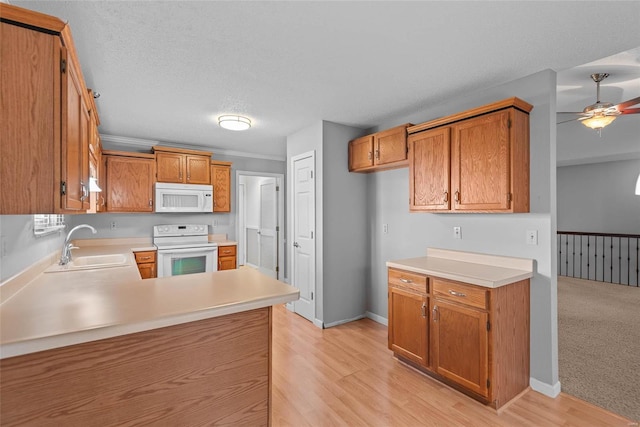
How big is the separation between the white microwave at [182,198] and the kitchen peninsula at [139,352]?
2.64m

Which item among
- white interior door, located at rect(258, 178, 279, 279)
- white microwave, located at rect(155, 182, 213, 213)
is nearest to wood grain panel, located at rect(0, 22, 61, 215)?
white microwave, located at rect(155, 182, 213, 213)

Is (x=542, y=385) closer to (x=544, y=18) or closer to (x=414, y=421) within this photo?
(x=414, y=421)

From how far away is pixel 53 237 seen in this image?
9.48 feet

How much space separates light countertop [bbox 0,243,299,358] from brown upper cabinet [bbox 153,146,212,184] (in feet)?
8.35

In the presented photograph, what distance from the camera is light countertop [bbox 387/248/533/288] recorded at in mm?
2191

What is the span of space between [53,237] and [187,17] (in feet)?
8.21

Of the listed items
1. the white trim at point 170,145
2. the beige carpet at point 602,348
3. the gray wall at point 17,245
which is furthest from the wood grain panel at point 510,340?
the white trim at point 170,145

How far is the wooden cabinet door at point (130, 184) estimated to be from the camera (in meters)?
4.17

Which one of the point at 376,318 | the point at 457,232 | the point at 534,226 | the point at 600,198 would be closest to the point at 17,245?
the point at 457,232

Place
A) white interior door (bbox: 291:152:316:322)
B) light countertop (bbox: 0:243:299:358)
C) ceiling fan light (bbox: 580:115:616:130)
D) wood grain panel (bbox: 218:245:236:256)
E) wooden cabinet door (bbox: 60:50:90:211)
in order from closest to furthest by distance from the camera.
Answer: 1. light countertop (bbox: 0:243:299:358)
2. wooden cabinet door (bbox: 60:50:90:211)
3. ceiling fan light (bbox: 580:115:616:130)
4. white interior door (bbox: 291:152:316:322)
5. wood grain panel (bbox: 218:245:236:256)

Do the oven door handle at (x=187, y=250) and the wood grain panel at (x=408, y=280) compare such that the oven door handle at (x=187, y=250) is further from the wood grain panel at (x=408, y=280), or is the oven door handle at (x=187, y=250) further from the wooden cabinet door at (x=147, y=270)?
the wood grain panel at (x=408, y=280)

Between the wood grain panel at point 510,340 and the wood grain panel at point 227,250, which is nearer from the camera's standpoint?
the wood grain panel at point 510,340

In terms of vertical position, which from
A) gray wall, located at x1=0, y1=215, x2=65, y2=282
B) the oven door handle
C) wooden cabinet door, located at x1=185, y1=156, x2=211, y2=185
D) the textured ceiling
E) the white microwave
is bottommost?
the oven door handle

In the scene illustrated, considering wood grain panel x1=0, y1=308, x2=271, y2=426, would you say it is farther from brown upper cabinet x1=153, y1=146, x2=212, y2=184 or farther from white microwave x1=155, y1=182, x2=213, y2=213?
brown upper cabinet x1=153, y1=146, x2=212, y2=184
